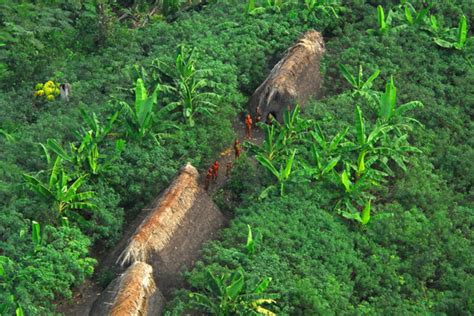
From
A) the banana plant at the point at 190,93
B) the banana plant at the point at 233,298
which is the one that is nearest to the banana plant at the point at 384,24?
the banana plant at the point at 190,93

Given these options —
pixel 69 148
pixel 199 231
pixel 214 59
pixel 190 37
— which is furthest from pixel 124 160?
pixel 190 37

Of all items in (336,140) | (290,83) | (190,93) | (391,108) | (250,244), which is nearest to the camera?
(250,244)

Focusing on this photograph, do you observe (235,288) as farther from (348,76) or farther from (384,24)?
(384,24)

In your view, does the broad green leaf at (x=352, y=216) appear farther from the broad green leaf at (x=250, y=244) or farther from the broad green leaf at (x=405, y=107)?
the broad green leaf at (x=405, y=107)

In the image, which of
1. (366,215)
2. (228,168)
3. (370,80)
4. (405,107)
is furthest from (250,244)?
(370,80)

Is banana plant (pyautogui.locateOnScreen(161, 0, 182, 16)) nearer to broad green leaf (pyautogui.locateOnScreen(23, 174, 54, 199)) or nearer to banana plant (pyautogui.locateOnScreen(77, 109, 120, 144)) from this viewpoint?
banana plant (pyautogui.locateOnScreen(77, 109, 120, 144))

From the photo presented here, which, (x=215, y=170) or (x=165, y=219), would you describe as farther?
(x=215, y=170)

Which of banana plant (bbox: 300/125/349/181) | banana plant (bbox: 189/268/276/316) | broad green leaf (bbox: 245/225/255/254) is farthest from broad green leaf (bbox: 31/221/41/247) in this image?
banana plant (bbox: 300/125/349/181)
